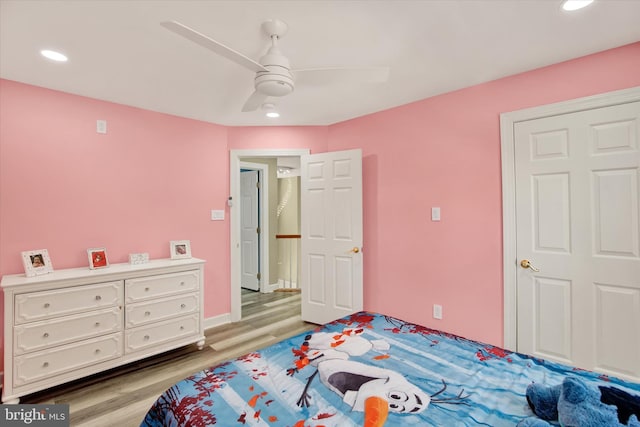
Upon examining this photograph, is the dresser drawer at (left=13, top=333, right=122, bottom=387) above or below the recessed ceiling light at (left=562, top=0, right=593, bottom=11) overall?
below

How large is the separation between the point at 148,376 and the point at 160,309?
0.54 m

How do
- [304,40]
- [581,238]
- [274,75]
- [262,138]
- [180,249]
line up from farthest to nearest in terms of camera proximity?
1. [262,138]
2. [180,249]
3. [581,238]
4. [304,40]
5. [274,75]

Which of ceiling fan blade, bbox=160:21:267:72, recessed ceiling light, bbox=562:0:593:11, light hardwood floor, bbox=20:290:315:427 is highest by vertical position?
recessed ceiling light, bbox=562:0:593:11

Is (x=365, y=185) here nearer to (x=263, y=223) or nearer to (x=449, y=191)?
(x=449, y=191)

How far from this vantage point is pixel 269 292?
201 inches

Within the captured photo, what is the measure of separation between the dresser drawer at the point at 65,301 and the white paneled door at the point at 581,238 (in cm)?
334

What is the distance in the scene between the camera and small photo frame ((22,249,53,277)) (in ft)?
7.52

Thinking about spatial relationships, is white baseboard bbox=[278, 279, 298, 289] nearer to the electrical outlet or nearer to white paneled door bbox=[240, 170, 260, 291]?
white paneled door bbox=[240, 170, 260, 291]

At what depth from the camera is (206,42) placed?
136 cm

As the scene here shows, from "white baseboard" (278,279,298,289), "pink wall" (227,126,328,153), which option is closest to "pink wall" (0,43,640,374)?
"pink wall" (227,126,328,153)

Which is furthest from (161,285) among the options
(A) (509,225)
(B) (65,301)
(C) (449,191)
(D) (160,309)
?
(A) (509,225)

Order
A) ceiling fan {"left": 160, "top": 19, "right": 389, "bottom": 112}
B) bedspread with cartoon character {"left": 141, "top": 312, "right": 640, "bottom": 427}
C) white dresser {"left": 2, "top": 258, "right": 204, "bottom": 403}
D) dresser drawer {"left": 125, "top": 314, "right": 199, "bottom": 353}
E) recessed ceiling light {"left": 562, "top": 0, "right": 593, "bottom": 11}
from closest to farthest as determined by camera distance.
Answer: bedspread with cartoon character {"left": 141, "top": 312, "right": 640, "bottom": 427} → recessed ceiling light {"left": 562, "top": 0, "right": 593, "bottom": 11} → ceiling fan {"left": 160, "top": 19, "right": 389, "bottom": 112} → white dresser {"left": 2, "top": 258, "right": 204, "bottom": 403} → dresser drawer {"left": 125, "top": 314, "right": 199, "bottom": 353}

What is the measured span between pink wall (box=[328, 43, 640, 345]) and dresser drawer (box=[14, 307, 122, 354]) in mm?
2454

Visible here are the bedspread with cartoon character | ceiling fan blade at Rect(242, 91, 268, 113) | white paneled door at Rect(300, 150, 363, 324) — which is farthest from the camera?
white paneled door at Rect(300, 150, 363, 324)
